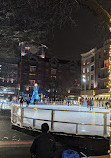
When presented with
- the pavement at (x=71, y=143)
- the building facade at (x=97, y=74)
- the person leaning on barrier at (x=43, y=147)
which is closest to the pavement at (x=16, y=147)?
the pavement at (x=71, y=143)

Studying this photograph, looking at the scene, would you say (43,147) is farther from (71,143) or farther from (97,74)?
(97,74)

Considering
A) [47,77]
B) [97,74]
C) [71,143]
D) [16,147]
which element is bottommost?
[71,143]

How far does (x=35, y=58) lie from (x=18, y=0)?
5886cm

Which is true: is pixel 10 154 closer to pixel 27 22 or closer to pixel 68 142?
pixel 68 142

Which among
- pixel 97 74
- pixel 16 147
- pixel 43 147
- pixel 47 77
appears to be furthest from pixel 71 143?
pixel 47 77

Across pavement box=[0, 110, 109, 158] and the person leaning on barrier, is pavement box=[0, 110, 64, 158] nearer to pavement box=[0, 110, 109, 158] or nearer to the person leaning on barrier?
pavement box=[0, 110, 109, 158]

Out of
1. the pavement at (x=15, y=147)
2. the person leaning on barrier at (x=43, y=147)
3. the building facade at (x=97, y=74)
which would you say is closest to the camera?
the person leaning on barrier at (x=43, y=147)

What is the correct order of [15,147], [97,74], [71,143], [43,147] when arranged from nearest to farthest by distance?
[43,147] → [15,147] → [71,143] → [97,74]

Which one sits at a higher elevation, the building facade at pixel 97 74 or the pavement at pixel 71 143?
the building facade at pixel 97 74

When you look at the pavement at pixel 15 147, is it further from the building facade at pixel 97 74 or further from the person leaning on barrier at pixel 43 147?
the building facade at pixel 97 74

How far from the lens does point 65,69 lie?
71.6 meters

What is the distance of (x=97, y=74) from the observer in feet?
165

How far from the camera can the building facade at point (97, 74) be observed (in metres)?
45.8

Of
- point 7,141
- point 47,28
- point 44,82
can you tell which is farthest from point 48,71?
point 7,141
